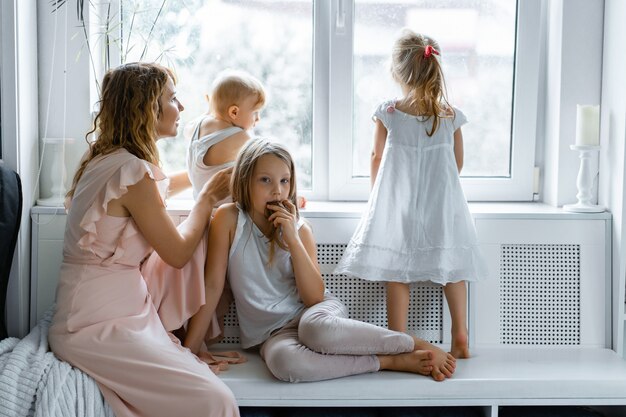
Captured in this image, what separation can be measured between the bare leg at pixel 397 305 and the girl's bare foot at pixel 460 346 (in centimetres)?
16

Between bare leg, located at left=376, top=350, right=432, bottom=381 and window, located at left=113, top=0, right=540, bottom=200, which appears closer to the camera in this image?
bare leg, located at left=376, top=350, right=432, bottom=381

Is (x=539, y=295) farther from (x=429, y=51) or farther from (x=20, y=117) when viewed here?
(x=20, y=117)

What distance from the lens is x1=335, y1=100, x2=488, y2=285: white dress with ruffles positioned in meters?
2.56

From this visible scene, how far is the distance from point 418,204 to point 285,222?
427mm

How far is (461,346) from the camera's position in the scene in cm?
258

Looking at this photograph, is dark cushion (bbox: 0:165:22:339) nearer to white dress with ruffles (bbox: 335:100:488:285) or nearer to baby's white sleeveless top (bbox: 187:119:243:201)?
baby's white sleeveless top (bbox: 187:119:243:201)

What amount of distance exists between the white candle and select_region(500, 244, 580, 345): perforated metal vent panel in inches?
13.6

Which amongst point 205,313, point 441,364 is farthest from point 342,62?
point 441,364

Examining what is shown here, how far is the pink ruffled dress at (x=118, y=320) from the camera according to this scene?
2.14 meters

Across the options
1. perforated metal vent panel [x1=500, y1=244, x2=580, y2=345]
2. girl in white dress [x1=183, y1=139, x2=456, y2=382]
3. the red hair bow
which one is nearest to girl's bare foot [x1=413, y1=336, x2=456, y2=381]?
girl in white dress [x1=183, y1=139, x2=456, y2=382]

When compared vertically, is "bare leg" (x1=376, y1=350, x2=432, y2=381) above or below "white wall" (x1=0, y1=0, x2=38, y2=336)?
below

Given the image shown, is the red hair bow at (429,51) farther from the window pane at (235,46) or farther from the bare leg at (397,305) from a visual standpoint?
the bare leg at (397,305)

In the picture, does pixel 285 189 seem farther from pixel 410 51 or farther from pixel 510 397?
pixel 510 397

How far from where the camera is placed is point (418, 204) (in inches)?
102
